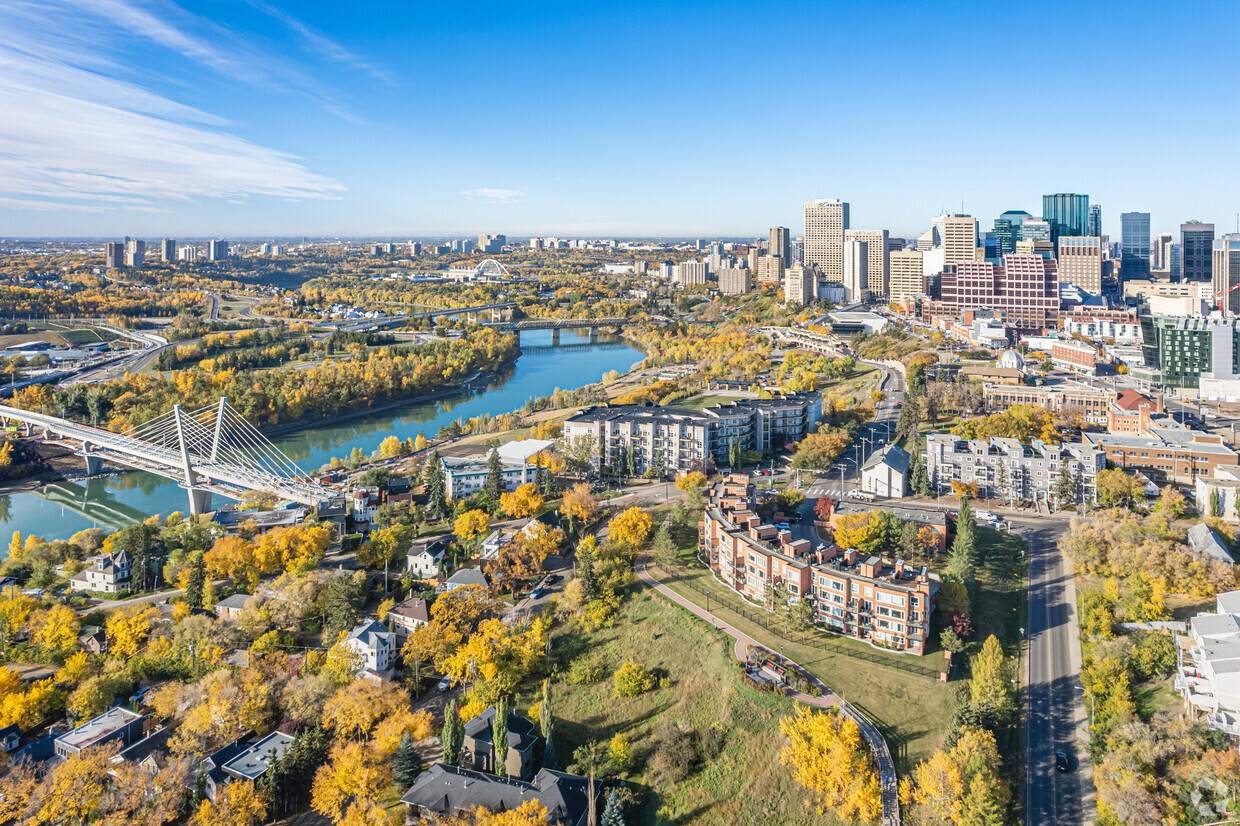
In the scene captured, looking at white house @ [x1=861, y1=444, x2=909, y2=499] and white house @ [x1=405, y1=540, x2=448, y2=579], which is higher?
white house @ [x1=861, y1=444, x2=909, y2=499]

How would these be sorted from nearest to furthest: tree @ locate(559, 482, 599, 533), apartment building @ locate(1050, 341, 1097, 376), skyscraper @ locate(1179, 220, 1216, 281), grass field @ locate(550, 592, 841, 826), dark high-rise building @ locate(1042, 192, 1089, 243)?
grass field @ locate(550, 592, 841, 826) < tree @ locate(559, 482, 599, 533) < apartment building @ locate(1050, 341, 1097, 376) < skyscraper @ locate(1179, 220, 1216, 281) < dark high-rise building @ locate(1042, 192, 1089, 243)

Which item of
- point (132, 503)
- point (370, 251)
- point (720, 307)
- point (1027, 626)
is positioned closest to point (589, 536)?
point (1027, 626)

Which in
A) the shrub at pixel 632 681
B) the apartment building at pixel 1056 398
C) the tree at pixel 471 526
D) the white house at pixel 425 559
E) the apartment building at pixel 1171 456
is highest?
the apartment building at pixel 1056 398

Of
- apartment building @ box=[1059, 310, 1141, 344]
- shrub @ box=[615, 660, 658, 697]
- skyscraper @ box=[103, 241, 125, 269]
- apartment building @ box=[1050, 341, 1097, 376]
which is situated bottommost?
shrub @ box=[615, 660, 658, 697]

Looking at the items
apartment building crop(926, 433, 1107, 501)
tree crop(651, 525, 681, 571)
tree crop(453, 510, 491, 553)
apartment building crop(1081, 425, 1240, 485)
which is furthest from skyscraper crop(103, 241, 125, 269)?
apartment building crop(1081, 425, 1240, 485)

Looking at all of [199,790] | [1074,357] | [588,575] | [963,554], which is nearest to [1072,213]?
[1074,357]

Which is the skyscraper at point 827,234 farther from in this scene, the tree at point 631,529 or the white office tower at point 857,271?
the tree at point 631,529

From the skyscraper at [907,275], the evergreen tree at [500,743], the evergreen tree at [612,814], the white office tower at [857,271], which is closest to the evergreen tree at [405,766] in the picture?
the evergreen tree at [500,743]

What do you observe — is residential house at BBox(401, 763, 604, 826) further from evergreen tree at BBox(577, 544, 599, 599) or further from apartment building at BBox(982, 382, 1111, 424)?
apartment building at BBox(982, 382, 1111, 424)
